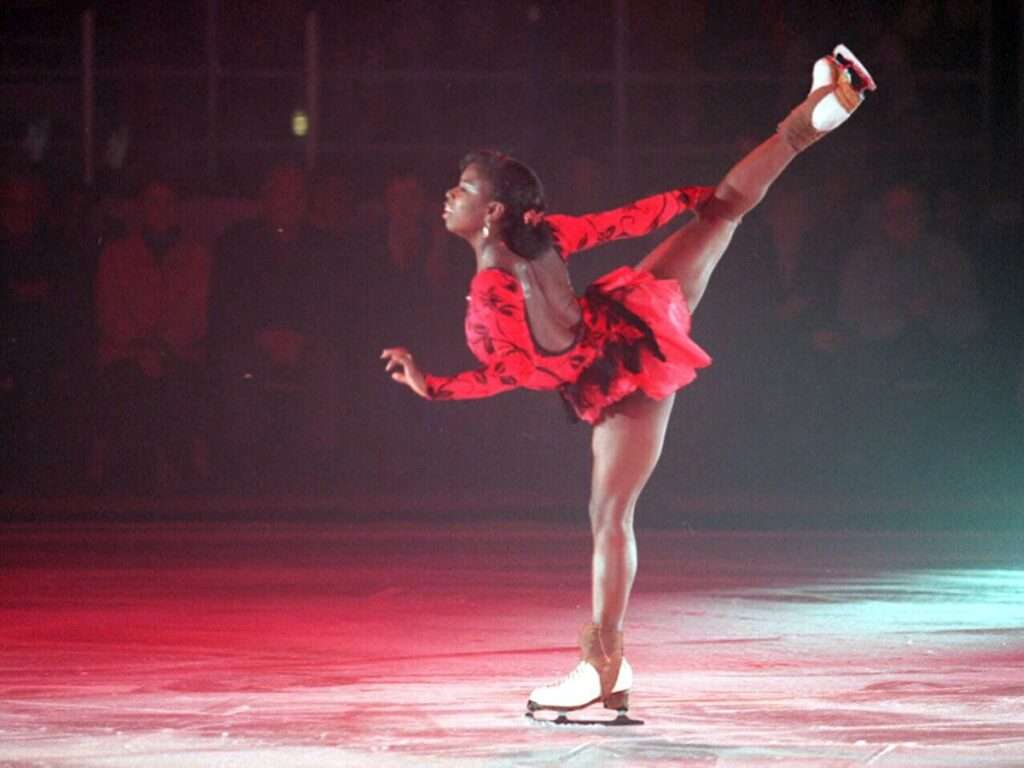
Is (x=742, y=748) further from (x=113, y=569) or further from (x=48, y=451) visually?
(x=48, y=451)

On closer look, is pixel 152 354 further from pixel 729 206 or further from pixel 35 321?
pixel 729 206

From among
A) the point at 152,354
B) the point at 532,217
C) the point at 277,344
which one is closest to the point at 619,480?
the point at 532,217

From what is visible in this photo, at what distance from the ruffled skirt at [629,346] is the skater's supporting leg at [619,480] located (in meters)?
0.06

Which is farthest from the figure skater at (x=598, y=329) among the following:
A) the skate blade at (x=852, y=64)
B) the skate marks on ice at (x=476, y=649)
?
the skate marks on ice at (x=476, y=649)

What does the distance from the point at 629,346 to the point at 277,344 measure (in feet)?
24.3

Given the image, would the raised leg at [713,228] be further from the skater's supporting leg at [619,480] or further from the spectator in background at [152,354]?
the spectator in background at [152,354]

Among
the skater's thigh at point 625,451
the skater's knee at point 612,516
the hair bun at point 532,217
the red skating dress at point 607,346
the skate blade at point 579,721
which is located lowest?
the skate blade at point 579,721

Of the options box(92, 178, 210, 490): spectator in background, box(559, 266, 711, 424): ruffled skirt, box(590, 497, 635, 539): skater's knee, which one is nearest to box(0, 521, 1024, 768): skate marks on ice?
box(590, 497, 635, 539): skater's knee

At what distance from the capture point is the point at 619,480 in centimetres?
628

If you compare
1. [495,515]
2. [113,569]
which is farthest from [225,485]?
[113,569]

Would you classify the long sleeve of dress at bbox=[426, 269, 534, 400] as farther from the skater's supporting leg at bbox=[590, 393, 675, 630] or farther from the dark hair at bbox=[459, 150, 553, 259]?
the skater's supporting leg at bbox=[590, 393, 675, 630]

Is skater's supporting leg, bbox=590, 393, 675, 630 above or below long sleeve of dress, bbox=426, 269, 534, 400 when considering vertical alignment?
below

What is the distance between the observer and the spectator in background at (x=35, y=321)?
13.4 meters

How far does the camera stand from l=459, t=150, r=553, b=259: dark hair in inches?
239
